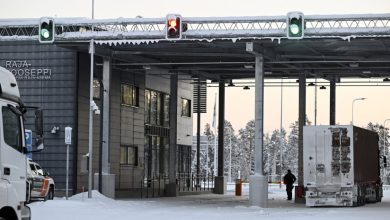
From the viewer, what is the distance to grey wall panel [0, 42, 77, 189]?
38531mm

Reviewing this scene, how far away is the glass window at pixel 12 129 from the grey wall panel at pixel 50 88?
2501 centimetres

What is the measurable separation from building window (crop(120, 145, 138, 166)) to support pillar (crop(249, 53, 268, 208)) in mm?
11230

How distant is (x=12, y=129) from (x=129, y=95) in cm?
3263

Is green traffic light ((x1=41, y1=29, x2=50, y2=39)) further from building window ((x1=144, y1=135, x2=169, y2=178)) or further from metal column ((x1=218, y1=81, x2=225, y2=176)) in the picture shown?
metal column ((x1=218, y1=81, x2=225, y2=176))

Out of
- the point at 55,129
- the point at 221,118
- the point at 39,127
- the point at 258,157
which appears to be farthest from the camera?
the point at 221,118

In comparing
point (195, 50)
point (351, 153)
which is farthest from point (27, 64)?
point (351, 153)

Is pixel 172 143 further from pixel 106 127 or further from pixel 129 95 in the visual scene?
pixel 106 127

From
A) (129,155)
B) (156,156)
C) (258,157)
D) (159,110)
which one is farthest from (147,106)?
(258,157)

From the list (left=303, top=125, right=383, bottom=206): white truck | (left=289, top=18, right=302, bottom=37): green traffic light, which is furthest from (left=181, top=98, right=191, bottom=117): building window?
(left=289, top=18, right=302, bottom=37): green traffic light

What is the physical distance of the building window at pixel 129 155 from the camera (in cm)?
4509

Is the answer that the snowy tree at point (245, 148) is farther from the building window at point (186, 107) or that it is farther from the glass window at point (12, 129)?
the glass window at point (12, 129)

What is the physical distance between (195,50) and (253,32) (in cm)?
611

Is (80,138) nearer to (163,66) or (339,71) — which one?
(163,66)

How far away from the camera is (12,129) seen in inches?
524
